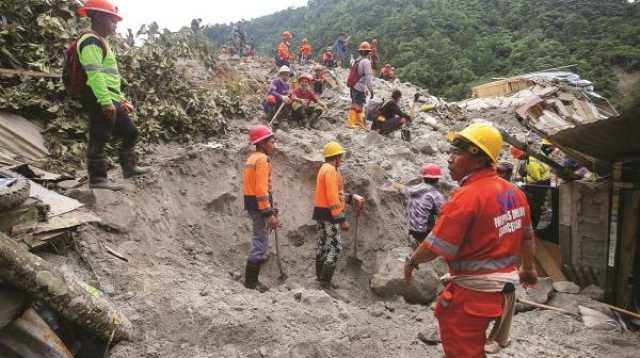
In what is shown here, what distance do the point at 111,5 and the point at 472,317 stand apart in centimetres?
431

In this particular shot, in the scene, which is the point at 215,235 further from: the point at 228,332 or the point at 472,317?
the point at 472,317

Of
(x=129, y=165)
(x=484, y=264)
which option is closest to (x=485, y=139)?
(x=484, y=264)

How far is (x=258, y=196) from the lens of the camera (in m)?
4.64

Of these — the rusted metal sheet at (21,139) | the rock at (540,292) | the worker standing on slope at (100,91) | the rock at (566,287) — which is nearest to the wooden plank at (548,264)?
the rock at (566,287)

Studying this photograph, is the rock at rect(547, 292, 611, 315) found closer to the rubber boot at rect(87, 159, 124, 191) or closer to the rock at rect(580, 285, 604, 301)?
the rock at rect(580, 285, 604, 301)

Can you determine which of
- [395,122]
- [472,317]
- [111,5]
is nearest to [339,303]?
[472,317]

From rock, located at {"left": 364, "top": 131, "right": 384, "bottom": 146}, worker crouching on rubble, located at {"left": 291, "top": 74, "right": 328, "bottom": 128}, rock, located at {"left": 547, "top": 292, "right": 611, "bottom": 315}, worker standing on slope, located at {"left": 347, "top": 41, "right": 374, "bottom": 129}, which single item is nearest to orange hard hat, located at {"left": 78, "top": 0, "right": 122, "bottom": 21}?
worker crouching on rubble, located at {"left": 291, "top": 74, "right": 328, "bottom": 128}

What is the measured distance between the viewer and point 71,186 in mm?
4363

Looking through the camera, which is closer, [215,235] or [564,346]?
[564,346]

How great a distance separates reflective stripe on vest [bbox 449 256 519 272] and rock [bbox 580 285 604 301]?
3114 millimetres

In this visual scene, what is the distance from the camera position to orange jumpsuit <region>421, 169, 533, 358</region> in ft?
7.92

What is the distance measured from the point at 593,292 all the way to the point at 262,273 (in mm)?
4168

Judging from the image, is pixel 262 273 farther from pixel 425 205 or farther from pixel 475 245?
pixel 475 245

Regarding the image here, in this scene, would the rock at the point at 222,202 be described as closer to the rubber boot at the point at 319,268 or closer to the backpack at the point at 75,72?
the rubber boot at the point at 319,268
